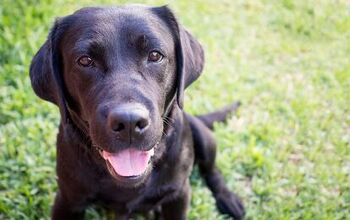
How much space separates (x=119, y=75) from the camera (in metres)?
2.20

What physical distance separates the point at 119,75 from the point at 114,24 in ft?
0.94

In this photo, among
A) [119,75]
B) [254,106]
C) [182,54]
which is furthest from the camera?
[254,106]

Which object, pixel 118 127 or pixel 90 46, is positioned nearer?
pixel 118 127

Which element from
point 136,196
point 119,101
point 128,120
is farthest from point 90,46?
point 136,196

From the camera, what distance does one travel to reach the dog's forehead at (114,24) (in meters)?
2.29

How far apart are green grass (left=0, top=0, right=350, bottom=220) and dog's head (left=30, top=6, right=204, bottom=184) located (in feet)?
3.52

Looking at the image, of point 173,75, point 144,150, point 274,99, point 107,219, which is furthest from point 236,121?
point 144,150

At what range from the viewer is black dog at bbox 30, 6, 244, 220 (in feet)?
7.03

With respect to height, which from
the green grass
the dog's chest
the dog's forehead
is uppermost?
the dog's forehead

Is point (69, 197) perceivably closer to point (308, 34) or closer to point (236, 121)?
point (236, 121)

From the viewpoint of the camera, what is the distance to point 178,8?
17.7 feet

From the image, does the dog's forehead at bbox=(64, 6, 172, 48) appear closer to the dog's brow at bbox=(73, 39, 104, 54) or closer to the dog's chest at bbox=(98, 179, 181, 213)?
the dog's brow at bbox=(73, 39, 104, 54)

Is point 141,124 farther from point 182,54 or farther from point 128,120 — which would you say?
point 182,54

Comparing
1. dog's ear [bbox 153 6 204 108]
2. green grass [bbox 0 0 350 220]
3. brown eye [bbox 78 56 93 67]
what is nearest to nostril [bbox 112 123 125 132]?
brown eye [bbox 78 56 93 67]
